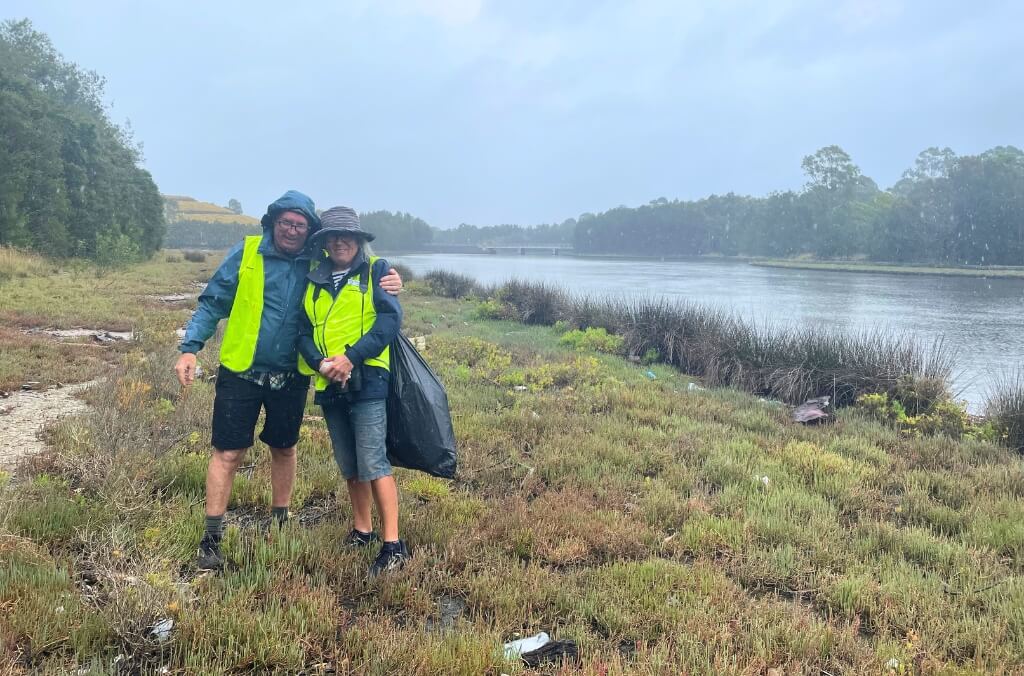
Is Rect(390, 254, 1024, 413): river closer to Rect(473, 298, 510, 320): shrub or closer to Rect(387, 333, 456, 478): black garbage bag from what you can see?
Rect(473, 298, 510, 320): shrub

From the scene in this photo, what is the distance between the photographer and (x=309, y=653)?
254cm

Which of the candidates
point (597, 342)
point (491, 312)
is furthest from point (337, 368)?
point (491, 312)

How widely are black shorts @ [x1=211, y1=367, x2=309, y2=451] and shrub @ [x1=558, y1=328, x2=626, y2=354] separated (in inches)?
401

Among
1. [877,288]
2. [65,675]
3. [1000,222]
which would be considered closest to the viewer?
[65,675]

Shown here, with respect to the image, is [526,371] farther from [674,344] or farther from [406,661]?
[406,661]

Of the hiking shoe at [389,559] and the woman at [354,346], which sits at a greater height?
the woman at [354,346]

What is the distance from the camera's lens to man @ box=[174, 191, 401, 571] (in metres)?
3.08

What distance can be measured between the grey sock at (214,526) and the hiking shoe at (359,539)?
0.67 meters

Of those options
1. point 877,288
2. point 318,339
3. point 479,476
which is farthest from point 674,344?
point 877,288

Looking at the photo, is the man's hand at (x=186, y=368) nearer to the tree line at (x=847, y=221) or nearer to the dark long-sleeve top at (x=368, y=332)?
the dark long-sleeve top at (x=368, y=332)

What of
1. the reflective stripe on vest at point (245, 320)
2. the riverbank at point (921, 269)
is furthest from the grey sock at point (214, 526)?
the riverbank at point (921, 269)

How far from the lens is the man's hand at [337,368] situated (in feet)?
9.68

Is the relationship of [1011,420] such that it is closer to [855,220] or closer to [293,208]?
[293,208]

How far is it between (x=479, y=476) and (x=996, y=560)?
133 inches
